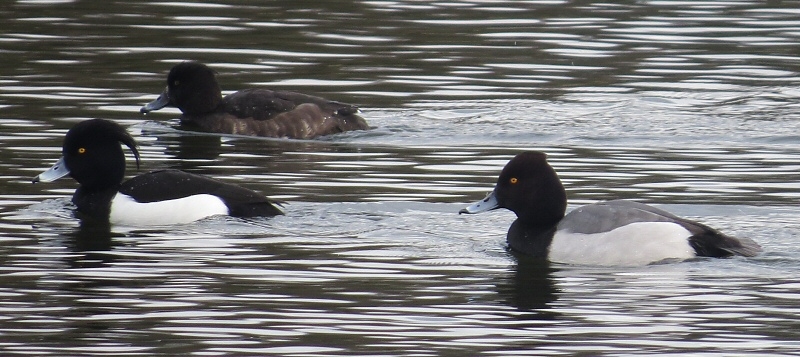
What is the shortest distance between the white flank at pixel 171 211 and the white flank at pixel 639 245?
2.61 metres

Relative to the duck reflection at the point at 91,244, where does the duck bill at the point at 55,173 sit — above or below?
above

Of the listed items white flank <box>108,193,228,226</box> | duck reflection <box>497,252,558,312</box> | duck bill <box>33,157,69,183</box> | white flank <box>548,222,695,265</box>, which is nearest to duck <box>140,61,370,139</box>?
duck bill <box>33,157,69,183</box>

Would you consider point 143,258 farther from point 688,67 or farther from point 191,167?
point 688,67

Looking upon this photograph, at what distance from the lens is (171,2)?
22.0m

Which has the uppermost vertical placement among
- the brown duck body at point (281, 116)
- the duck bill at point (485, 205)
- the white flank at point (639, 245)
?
the duck bill at point (485, 205)

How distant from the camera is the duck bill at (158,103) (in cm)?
1541

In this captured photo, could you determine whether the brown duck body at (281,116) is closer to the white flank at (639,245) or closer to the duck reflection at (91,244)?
the duck reflection at (91,244)

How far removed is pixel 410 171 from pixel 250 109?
2768 millimetres

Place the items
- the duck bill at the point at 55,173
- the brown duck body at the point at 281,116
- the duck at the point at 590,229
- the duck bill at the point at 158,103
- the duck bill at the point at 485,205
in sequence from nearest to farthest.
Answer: the duck at the point at 590,229
the duck bill at the point at 485,205
the duck bill at the point at 55,173
the brown duck body at the point at 281,116
the duck bill at the point at 158,103

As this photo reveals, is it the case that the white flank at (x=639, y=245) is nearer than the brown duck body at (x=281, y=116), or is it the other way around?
the white flank at (x=639, y=245)

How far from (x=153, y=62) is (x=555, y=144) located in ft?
19.2

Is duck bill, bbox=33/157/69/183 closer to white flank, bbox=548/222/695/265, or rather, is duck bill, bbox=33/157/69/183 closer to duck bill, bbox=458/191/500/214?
duck bill, bbox=458/191/500/214

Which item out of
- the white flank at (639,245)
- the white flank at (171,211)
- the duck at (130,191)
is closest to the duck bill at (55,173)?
the duck at (130,191)

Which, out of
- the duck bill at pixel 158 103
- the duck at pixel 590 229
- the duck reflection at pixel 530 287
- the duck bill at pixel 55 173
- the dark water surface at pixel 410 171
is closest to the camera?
the dark water surface at pixel 410 171
